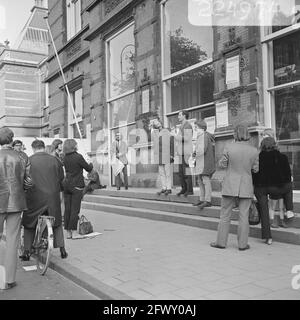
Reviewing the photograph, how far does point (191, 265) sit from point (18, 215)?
7.94 ft

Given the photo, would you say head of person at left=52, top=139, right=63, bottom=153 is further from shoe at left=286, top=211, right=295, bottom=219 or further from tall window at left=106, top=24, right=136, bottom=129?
tall window at left=106, top=24, right=136, bottom=129

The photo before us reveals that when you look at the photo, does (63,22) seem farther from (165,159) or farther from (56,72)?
(165,159)

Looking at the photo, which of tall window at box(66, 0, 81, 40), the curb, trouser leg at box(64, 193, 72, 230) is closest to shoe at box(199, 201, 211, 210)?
trouser leg at box(64, 193, 72, 230)

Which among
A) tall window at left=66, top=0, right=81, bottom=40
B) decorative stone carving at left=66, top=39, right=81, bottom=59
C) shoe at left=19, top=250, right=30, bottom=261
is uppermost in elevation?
tall window at left=66, top=0, right=81, bottom=40

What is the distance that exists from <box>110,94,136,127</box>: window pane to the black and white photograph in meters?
0.08

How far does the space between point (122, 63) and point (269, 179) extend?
1063 centimetres

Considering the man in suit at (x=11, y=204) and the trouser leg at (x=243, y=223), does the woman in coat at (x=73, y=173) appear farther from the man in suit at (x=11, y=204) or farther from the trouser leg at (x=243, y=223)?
the trouser leg at (x=243, y=223)

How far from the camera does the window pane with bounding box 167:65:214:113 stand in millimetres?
11742

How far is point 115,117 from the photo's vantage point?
54.3 ft

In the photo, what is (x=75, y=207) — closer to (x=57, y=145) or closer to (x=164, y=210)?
(x=57, y=145)

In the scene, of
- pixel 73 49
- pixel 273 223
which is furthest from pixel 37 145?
pixel 73 49

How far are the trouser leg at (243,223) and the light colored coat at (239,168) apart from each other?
6.0 inches

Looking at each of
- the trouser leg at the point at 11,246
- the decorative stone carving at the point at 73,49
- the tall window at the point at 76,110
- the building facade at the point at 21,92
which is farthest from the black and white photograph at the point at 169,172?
the building facade at the point at 21,92

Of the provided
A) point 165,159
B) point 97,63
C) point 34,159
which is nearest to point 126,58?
point 97,63
